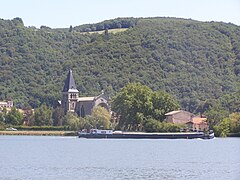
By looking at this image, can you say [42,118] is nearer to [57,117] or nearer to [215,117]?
[57,117]

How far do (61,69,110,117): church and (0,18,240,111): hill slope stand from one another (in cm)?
1012

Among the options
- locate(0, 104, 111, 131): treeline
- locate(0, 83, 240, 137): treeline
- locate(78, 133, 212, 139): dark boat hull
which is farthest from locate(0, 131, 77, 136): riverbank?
locate(78, 133, 212, 139): dark boat hull

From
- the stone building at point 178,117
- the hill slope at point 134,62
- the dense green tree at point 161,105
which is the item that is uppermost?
the hill slope at point 134,62

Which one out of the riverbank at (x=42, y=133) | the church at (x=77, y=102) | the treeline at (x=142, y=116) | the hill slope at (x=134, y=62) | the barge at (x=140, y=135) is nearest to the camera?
the barge at (x=140, y=135)

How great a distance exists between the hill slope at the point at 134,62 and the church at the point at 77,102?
33.2ft

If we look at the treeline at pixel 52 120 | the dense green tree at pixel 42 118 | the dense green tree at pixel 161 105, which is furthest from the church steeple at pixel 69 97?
the dense green tree at pixel 161 105

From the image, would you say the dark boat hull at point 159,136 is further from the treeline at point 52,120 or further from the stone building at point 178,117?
the treeline at point 52,120

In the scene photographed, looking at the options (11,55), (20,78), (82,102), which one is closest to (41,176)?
(82,102)

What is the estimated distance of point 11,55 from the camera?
174 metres

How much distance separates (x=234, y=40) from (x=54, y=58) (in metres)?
42.0

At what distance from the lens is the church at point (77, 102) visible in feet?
423

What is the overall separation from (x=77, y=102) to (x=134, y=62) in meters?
Answer: 28.4

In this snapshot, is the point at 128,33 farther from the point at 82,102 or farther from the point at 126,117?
the point at 126,117

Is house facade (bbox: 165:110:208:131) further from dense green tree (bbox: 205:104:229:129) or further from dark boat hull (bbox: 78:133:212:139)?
dark boat hull (bbox: 78:133:212:139)
